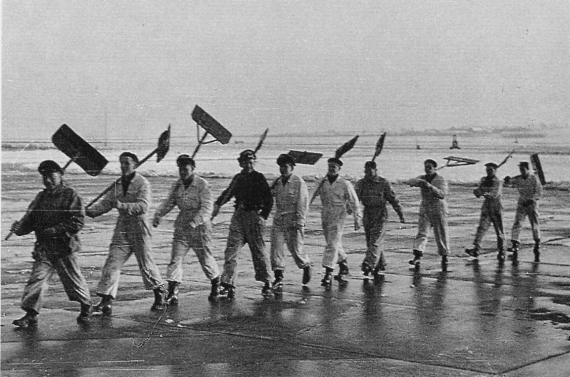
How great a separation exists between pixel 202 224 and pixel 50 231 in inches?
85.7

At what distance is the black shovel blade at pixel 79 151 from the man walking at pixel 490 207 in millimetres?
7588

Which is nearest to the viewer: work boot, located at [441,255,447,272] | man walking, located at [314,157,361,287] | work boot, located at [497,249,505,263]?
man walking, located at [314,157,361,287]

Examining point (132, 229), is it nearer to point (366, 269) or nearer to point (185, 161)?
point (185, 161)

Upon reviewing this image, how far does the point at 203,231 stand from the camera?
408 inches

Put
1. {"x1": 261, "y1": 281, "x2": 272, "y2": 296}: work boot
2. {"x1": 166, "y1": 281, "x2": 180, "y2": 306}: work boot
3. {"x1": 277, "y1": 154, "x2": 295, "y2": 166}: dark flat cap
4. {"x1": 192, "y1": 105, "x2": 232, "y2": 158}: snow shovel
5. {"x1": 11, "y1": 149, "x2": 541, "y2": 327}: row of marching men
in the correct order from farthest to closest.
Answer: {"x1": 192, "y1": 105, "x2": 232, "y2": 158}: snow shovel → {"x1": 277, "y1": 154, "x2": 295, "y2": 166}: dark flat cap → {"x1": 261, "y1": 281, "x2": 272, "y2": 296}: work boot → {"x1": 166, "y1": 281, "x2": 180, "y2": 306}: work boot → {"x1": 11, "y1": 149, "x2": 541, "y2": 327}: row of marching men

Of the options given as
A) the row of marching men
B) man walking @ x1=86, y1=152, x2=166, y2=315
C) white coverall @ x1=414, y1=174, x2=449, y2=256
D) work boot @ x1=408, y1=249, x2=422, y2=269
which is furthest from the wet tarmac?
white coverall @ x1=414, y1=174, x2=449, y2=256

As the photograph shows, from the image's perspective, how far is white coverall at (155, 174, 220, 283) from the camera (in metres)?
10.2

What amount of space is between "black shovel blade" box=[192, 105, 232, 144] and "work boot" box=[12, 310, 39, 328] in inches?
155

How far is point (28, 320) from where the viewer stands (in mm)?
8688

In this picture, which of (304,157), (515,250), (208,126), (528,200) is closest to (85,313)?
(208,126)

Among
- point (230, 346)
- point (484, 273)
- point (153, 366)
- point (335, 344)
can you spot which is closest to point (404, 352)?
point (335, 344)

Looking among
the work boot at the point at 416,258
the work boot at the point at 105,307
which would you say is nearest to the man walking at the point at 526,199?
the work boot at the point at 416,258

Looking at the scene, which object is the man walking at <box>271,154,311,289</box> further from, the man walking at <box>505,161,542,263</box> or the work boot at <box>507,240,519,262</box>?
the man walking at <box>505,161,542,263</box>

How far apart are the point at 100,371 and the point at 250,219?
4270 mm
